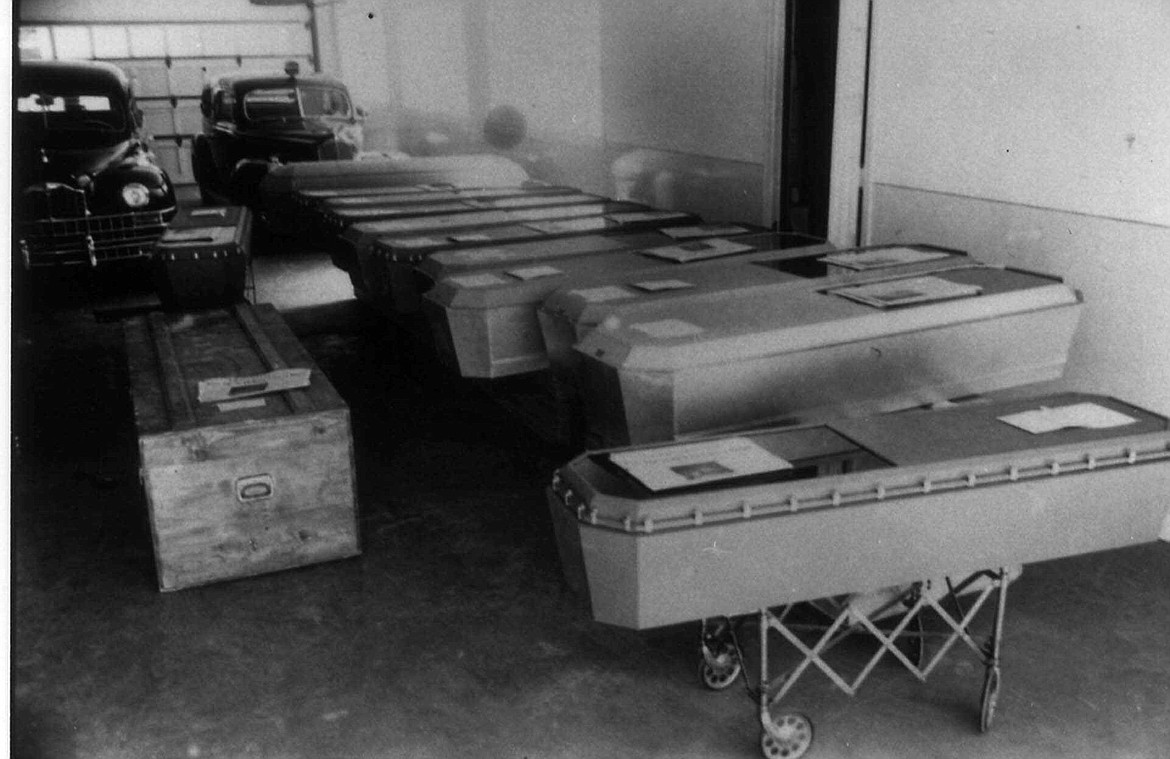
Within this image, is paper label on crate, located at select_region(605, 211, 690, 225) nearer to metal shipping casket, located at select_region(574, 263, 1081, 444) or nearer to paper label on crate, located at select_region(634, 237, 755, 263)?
paper label on crate, located at select_region(634, 237, 755, 263)

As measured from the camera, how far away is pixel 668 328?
313cm

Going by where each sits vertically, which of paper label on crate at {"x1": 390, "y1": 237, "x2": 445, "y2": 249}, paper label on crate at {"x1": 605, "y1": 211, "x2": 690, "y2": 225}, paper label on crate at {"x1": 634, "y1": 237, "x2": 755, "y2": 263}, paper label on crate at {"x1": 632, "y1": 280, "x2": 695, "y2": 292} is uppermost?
paper label on crate at {"x1": 605, "y1": 211, "x2": 690, "y2": 225}

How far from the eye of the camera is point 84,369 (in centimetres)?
602

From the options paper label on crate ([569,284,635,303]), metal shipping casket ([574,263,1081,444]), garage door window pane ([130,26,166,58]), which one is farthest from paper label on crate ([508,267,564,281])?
garage door window pane ([130,26,166,58])

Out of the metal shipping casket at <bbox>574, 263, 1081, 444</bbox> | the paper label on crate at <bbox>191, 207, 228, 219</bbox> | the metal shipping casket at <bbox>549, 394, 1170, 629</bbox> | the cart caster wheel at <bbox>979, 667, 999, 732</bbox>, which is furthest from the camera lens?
the paper label on crate at <bbox>191, 207, 228, 219</bbox>

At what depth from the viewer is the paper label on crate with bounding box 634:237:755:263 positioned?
4375 millimetres

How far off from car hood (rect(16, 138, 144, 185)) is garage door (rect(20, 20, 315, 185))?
4.85 feet

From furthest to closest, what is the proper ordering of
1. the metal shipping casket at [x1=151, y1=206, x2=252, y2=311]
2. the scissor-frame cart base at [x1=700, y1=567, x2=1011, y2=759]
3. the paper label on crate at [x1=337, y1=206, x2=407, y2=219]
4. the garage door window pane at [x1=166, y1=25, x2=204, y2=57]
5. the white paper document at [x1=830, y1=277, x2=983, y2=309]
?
the garage door window pane at [x1=166, y1=25, x2=204, y2=57], the paper label on crate at [x1=337, y1=206, x2=407, y2=219], the metal shipping casket at [x1=151, y1=206, x2=252, y2=311], the white paper document at [x1=830, y1=277, x2=983, y2=309], the scissor-frame cart base at [x1=700, y1=567, x2=1011, y2=759]

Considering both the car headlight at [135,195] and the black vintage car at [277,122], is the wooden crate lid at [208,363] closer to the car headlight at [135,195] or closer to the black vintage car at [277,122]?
the car headlight at [135,195]

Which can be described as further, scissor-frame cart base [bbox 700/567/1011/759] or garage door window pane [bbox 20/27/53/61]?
garage door window pane [bbox 20/27/53/61]

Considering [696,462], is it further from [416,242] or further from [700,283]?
[416,242]

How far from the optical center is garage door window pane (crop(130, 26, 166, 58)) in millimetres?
9836

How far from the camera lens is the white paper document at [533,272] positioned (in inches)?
158

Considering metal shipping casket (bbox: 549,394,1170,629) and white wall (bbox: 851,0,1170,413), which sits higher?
white wall (bbox: 851,0,1170,413)
